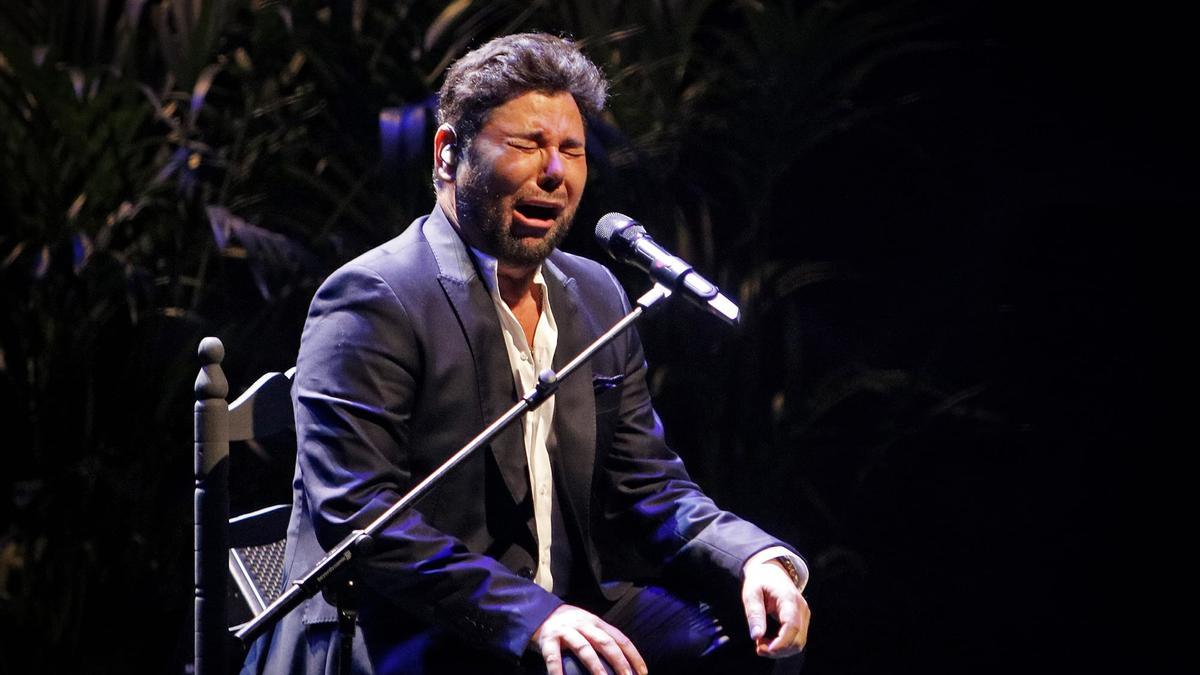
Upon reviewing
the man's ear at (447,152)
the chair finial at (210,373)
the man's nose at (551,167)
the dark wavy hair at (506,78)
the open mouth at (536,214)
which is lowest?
the chair finial at (210,373)

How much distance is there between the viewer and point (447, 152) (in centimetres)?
202

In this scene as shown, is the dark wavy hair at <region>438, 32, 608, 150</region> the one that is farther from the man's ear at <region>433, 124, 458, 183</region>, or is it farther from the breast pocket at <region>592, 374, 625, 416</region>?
the breast pocket at <region>592, 374, 625, 416</region>

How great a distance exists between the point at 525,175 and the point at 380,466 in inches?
18.1

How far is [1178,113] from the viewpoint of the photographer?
3.33m

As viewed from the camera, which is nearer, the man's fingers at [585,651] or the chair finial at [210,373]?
the man's fingers at [585,651]

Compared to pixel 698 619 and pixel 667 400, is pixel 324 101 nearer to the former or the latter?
pixel 667 400

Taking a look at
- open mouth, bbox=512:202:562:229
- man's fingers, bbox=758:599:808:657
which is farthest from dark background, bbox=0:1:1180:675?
man's fingers, bbox=758:599:808:657

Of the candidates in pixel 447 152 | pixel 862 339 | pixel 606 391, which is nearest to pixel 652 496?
pixel 606 391

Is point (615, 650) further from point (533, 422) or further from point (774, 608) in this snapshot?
point (533, 422)

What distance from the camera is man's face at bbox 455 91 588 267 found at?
6.34ft

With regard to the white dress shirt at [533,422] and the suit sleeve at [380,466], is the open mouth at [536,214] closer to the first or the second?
the white dress shirt at [533,422]

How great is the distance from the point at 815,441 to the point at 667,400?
0.43m

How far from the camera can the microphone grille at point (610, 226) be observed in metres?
1.83

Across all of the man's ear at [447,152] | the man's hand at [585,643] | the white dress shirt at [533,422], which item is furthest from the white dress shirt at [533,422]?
the man's hand at [585,643]
